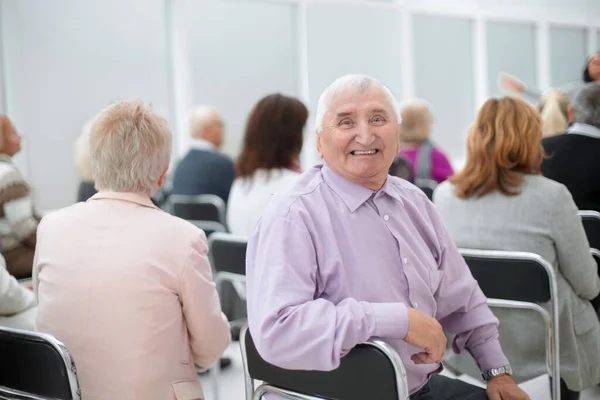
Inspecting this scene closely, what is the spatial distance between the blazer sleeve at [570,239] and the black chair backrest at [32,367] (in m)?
1.57

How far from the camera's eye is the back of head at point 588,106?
2.89 meters

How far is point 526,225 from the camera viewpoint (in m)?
2.26

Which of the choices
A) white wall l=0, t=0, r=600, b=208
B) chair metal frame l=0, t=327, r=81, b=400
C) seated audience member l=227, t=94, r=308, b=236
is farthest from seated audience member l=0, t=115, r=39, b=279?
white wall l=0, t=0, r=600, b=208

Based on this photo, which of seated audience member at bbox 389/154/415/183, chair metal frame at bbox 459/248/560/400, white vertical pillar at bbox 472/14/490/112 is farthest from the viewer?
white vertical pillar at bbox 472/14/490/112

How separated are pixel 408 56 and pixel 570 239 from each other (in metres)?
5.65

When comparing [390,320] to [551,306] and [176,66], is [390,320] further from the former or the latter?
[176,66]

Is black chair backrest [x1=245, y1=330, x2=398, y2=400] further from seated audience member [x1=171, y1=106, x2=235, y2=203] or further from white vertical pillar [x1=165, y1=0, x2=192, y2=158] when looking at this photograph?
white vertical pillar [x1=165, y1=0, x2=192, y2=158]

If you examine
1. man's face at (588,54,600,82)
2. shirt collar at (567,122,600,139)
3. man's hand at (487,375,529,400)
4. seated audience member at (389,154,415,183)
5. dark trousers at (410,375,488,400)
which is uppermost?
man's face at (588,54,600,82)

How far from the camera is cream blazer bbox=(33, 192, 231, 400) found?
5.34ft

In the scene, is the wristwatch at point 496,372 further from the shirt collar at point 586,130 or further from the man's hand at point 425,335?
the shirt collar at point 586,130

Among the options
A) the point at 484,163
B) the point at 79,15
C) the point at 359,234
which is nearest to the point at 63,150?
the point at 79,15

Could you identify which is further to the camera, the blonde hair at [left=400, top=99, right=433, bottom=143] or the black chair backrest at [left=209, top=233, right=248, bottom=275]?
the blonde hair at [left=400, top=99, right=433, bottom=143]

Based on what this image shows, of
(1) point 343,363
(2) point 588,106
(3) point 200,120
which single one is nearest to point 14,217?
(1) point 343,363

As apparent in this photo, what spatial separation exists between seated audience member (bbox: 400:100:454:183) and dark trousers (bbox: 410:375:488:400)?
9.02 ft
